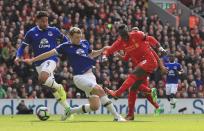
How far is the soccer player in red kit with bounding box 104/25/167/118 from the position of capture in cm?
1748

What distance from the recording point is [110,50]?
57.6ft

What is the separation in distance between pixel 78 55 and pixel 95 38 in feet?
46.9

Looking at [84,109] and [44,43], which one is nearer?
[84,109]

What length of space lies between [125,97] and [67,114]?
11.8 metres

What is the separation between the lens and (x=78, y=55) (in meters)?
16.2

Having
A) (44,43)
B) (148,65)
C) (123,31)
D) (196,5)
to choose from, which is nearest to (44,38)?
(44,43)

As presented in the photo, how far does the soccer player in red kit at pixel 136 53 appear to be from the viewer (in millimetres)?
17484

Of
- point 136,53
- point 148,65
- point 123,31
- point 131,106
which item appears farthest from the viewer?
point 136,53

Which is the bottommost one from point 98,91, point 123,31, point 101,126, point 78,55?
point 101,126

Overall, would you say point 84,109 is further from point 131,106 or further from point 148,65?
point 148,65

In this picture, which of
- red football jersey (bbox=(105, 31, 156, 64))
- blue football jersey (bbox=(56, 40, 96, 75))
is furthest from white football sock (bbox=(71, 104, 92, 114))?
red football jersey (bbox=(105, 31, 156, 64))

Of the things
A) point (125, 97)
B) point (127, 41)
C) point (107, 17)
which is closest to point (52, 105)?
point (125, 97)

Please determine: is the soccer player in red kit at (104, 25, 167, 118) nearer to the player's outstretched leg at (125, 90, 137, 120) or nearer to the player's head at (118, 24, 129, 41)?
the player's head at (118, 24, 129, 41)

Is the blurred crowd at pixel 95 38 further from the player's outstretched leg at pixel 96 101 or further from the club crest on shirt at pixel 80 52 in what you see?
the player's outstretched leg at pixel 96 101
